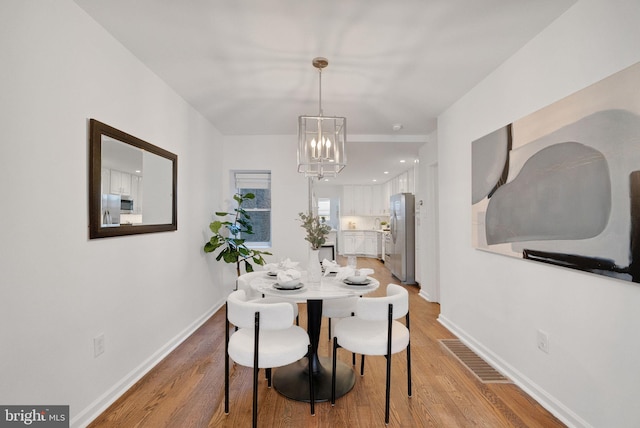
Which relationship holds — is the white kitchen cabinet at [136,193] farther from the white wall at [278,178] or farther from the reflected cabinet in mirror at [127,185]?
the white wall at [278,178]

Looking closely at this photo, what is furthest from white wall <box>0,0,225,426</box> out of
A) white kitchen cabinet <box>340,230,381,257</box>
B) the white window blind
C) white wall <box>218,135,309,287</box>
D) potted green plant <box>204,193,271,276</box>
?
white kitchen cabinet <box>340,230,381,257</box>

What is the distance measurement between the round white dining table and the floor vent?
1.02 m

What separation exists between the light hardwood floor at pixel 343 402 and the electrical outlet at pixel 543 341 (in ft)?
1.22

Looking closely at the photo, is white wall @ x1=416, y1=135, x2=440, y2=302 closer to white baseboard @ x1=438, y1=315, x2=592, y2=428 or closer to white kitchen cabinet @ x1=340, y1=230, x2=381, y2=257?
white baseboard @ x1=438, y1=315, x2=592, y2=428

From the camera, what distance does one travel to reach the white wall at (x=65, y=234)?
4.71ft

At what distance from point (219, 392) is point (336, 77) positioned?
8.92ft

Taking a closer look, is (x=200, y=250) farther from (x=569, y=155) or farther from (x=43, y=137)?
(x=569, y=155)

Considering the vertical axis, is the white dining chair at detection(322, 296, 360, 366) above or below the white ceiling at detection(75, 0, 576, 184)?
below

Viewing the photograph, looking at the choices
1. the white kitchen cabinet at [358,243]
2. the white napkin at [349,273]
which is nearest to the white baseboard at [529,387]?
the white napkin at [349,273]

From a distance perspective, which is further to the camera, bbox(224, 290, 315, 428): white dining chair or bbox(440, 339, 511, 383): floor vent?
bbox(440, 339, 511, 383): floor vent

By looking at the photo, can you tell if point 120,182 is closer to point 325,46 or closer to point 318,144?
point 318,144

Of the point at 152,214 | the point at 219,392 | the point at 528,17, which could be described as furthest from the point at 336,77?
the point at 219,392

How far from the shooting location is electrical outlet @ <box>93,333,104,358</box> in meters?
1.94

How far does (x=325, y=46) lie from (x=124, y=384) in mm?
2866
